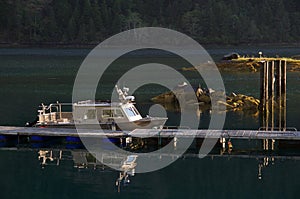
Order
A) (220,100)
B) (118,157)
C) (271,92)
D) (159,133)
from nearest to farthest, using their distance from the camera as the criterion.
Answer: (118,157) → (159,133) → (220,100) → (271,92)

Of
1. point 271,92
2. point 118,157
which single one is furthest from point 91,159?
point 271,92

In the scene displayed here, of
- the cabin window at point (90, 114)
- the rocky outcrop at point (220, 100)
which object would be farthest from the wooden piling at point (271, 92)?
the cabin window at point (90, 114)

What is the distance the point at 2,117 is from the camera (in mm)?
64750

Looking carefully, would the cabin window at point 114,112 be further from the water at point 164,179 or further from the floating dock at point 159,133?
the water at point 164,179

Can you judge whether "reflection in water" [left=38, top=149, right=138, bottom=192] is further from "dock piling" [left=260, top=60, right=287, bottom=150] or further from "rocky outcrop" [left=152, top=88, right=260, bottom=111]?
"rocky outcrop" [left=152, top=88, right=260, bottom=111]

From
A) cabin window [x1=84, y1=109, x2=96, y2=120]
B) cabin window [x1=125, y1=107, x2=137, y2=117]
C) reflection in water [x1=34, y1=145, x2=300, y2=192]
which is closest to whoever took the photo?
reflection in water [x1=34, y1=145, x2=300, y2=192]

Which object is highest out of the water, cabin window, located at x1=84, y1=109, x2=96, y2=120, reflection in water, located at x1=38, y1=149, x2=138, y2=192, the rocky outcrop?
A: the rocky outcrop

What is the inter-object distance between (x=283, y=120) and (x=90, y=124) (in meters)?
17.4

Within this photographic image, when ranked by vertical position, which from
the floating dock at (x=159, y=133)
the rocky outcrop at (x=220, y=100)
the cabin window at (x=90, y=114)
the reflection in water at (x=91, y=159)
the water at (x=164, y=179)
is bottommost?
the water at (x=164, y=179)

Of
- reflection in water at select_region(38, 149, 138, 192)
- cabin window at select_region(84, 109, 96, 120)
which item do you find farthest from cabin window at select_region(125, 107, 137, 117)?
reflection in water at select_region(38, 149, 138, 192)

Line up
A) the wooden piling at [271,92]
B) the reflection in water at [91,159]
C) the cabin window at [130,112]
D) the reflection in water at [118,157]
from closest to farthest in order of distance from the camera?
1. the reflection in water at [91,159]
2. the reflection in water at [118,157]
3. the cabin window at [130,112]
4. the wooden piling at [271,92]

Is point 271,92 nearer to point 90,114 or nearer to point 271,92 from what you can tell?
point 271,92

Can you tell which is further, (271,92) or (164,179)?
(271,92)

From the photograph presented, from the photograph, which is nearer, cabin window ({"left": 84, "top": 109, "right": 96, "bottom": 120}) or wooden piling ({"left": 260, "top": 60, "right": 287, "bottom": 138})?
cabin window ({"left": 84, "top": 109, "right": 96, "bottom": 120})
